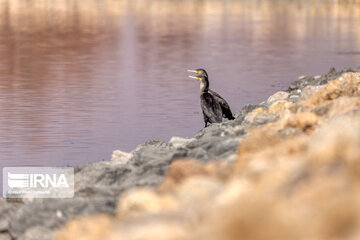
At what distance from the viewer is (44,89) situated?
92.7 ft

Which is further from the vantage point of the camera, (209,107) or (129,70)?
(129,70)

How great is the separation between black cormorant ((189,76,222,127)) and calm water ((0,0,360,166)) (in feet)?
5.81

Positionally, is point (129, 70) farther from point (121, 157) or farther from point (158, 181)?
point (158, 181)

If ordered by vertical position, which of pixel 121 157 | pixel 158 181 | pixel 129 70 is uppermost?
pixel 158 181

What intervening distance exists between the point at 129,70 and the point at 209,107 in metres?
16.7

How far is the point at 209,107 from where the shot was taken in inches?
720

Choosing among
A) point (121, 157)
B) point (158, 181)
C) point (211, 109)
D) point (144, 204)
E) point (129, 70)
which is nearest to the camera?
point (144, 204)

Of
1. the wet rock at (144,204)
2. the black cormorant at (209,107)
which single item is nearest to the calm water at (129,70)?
the black cormorant at (209,107)

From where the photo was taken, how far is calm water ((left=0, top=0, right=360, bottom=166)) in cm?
2016

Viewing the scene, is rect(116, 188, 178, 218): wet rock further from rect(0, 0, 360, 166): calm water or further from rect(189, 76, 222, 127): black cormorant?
rect(189, 76, 222, 127): black cormorant

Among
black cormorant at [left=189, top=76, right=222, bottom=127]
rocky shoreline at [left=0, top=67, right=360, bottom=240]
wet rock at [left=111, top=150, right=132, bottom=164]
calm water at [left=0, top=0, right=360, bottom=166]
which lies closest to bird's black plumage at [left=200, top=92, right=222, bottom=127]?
black cormorant at [left=189, top=76, right=222, bottom=127]

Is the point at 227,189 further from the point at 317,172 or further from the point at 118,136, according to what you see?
the point at 118,136

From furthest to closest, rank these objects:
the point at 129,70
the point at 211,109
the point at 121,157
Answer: the point at 129,70
the point at 211,109
the point at 121,157

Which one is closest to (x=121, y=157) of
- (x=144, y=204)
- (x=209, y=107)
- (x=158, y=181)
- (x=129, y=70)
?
(x=158, y=181)
